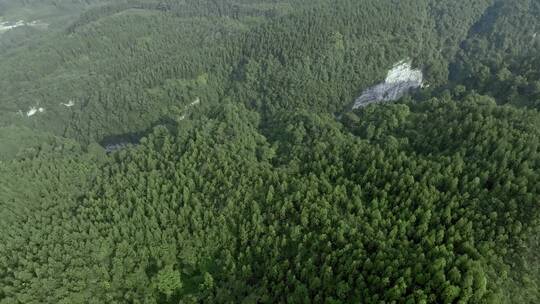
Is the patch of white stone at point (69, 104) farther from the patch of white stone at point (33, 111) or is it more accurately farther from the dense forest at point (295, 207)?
the dense forest at point (295, 207)

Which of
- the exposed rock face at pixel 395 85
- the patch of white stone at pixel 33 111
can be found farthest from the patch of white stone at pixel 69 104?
the exposed rock face at pixel 395 85

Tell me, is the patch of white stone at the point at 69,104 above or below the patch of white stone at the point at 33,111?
above

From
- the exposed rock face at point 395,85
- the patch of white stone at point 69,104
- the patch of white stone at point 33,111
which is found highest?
the exposed rock face at point 395,85

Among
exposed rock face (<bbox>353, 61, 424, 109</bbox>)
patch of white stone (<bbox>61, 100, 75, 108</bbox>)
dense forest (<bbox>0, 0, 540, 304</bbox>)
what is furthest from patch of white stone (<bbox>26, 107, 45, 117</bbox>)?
exposed rock face (<bbox>353, 61, 424, 109</bbox>)

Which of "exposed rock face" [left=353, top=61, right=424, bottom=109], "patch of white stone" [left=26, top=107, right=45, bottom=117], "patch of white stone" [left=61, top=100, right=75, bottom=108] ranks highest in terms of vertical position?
"exposed rock face" [left=353, top=61, right=424, bottom=109]

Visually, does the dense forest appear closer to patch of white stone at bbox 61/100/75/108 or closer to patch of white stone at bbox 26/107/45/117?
patch of white stone at bbox 26/107/45/117

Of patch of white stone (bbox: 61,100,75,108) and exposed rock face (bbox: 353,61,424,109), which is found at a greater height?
exposed rock face (bbox: 353,61,424,109)

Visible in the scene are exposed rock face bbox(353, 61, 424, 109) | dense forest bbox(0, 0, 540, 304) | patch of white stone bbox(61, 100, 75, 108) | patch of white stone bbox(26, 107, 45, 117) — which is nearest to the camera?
dense forest bbox(0, 0, 540, 304)

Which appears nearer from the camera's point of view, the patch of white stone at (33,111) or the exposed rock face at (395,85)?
the exposed rock face at (395,85)

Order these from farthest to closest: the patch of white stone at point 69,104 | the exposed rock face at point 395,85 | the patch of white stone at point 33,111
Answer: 1. the patch of white stone at point 69,104
2. the patch of white stone at point 33,111
3. the exposed rock face at point 395,85
